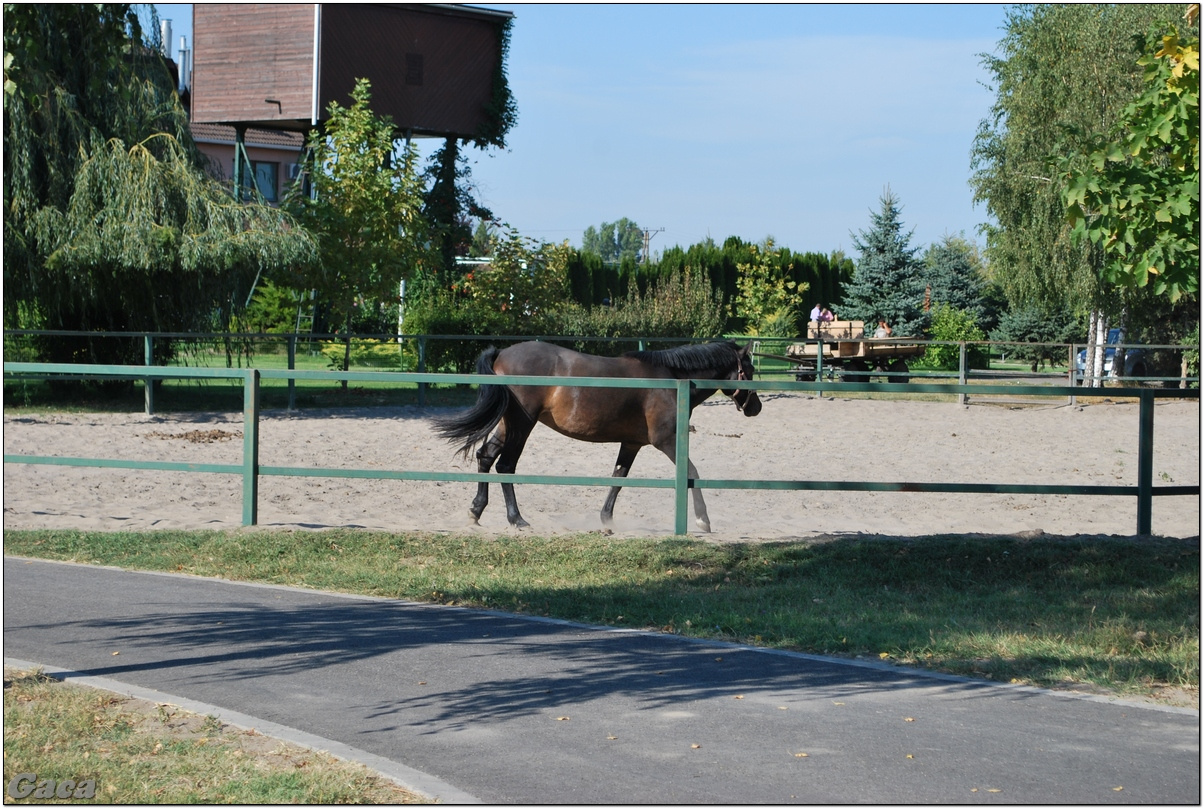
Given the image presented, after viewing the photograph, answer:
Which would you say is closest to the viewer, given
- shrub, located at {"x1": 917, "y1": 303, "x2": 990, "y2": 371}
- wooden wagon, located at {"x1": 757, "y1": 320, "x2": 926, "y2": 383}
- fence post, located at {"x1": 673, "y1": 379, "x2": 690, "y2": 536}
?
fence post, located at {"x1": 673, "y1": 379, "x2": 690, "y2": 536}

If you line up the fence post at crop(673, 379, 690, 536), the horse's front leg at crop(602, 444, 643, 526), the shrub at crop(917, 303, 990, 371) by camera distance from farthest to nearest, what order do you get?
the shrub at crop(917, 303, 990, 371)
the horse's front leg at crop(602, 444, 643, 526)
the fence post at crop(673, 379, 690, 536)

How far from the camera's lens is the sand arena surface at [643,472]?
423 inches

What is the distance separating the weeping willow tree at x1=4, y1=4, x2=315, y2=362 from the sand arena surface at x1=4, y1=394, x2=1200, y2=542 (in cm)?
263

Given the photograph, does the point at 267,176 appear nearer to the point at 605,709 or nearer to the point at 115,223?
the point at 115,223

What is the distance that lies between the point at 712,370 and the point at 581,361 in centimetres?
120

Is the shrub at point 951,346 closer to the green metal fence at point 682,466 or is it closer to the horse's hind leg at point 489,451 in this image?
the horse's hind leg at point 489,451

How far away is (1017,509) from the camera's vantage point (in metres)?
12.1

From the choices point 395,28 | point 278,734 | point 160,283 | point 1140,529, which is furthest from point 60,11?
point 395,28

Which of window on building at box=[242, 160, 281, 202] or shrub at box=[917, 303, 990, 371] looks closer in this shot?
shrub at box=[917, 303, 990, 371]

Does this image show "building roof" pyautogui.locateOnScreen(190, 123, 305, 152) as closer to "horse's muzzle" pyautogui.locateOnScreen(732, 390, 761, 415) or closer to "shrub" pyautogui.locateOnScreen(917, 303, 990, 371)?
"shrub" pyautogui.locateOnScreen(917, 303, 990, 371)

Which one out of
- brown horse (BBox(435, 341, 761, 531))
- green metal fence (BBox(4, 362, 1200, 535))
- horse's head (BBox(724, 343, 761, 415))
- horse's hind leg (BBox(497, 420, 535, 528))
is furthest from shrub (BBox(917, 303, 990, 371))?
green metal fence (BBox(4, 362, 1200, 535))

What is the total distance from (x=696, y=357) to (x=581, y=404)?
3.65 ft

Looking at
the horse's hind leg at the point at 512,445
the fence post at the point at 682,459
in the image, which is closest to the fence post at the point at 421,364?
the horse's hind leg at the point at 512,445

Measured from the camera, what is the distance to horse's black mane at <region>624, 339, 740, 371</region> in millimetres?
10703
